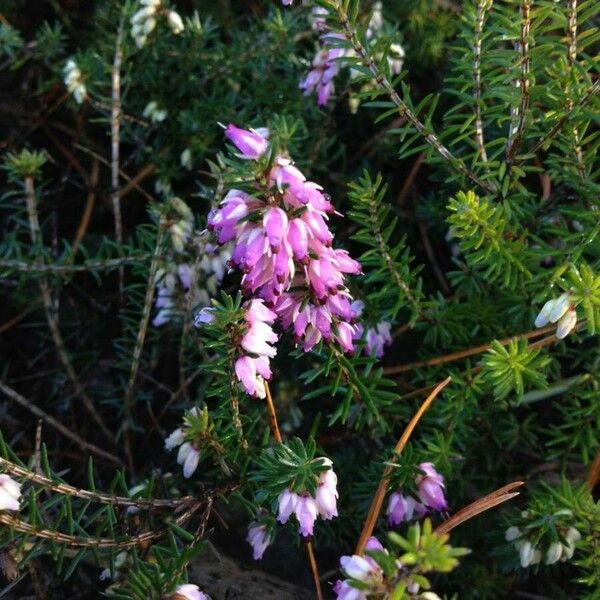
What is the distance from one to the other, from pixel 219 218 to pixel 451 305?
163cm

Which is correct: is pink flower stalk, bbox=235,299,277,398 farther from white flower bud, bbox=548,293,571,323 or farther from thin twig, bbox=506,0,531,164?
thin twig, bbox=506,0,531,164

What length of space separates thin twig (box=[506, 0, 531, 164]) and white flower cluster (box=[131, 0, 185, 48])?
204 cm

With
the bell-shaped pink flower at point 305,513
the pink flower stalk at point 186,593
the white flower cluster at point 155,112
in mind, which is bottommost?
the pink flower stalk at point 186,593

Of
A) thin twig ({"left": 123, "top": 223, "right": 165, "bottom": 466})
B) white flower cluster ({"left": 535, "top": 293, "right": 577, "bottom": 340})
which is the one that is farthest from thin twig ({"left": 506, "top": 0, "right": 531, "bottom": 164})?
thin twig ({"left": 123, "top": 223, "right": 165, "bottom": 466})

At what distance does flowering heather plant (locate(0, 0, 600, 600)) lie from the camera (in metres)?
2.55

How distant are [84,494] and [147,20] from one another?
104 inches

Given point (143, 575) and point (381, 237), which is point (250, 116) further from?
point (143, 575)

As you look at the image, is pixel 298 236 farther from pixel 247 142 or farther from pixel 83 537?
pixel 83 537

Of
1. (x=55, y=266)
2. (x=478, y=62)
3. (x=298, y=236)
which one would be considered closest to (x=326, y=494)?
(x=298, y=236)

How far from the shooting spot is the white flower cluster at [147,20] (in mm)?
4234

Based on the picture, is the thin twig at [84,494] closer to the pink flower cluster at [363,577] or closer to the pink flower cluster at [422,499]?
the pink flower cluster at [422,499]

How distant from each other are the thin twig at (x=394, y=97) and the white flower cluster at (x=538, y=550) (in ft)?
4.38

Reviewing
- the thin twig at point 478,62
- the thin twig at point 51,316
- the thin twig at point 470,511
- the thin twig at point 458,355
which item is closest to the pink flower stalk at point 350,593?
the thin twig at point 470,511

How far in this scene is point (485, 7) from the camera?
2.94m
